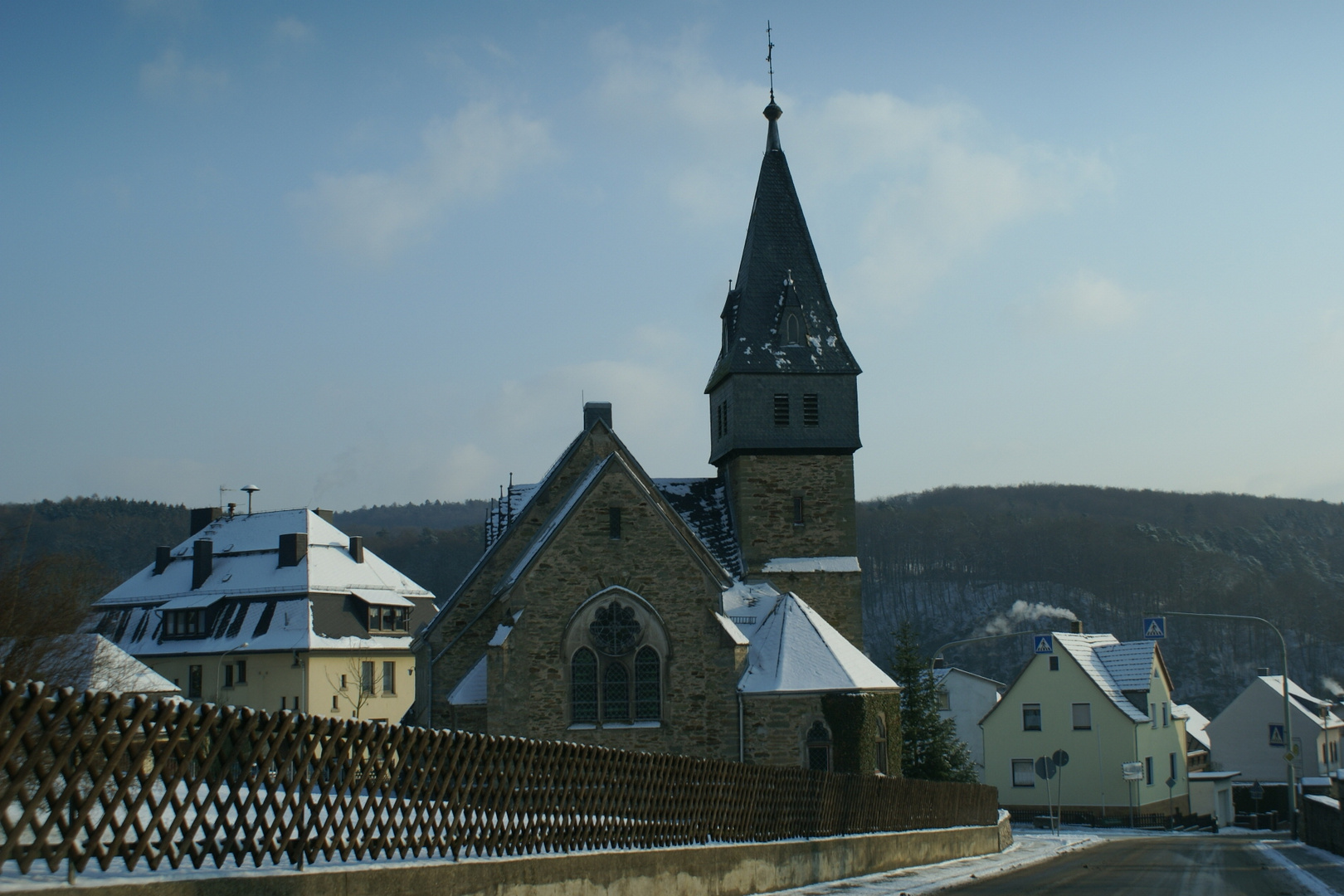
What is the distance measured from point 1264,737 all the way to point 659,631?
53.6m

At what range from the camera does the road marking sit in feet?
53.0

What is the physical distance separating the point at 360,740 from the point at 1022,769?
49.6m

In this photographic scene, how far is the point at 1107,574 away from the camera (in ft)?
437

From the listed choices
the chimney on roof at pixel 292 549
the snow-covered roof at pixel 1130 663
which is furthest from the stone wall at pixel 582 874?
the chimney on roof at pixel 292 549

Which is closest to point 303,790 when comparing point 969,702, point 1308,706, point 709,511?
point 709,511

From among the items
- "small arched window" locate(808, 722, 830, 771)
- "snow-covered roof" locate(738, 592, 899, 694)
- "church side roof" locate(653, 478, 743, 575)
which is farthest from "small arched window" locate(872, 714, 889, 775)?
"church side roof" locate(653, 478, 743, 575)

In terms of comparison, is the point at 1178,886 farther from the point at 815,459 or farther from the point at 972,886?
the point at 815,459

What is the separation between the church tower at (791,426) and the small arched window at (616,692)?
6.99 m

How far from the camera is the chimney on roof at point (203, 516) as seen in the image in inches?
2382

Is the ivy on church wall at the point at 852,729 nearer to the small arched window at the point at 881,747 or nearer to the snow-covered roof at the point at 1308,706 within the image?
the small arched window at the point at 881,747

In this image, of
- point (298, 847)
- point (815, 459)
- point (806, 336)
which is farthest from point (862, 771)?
point (298, 847)

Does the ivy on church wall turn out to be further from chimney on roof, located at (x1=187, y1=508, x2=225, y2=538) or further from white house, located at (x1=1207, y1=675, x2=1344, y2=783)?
white house, located at (x1=1207, y1=675, x2=1344, y2=783)

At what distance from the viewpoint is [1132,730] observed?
1981 inches

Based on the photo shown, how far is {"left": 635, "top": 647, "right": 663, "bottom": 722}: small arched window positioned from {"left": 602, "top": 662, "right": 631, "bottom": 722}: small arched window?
0.21 meters
